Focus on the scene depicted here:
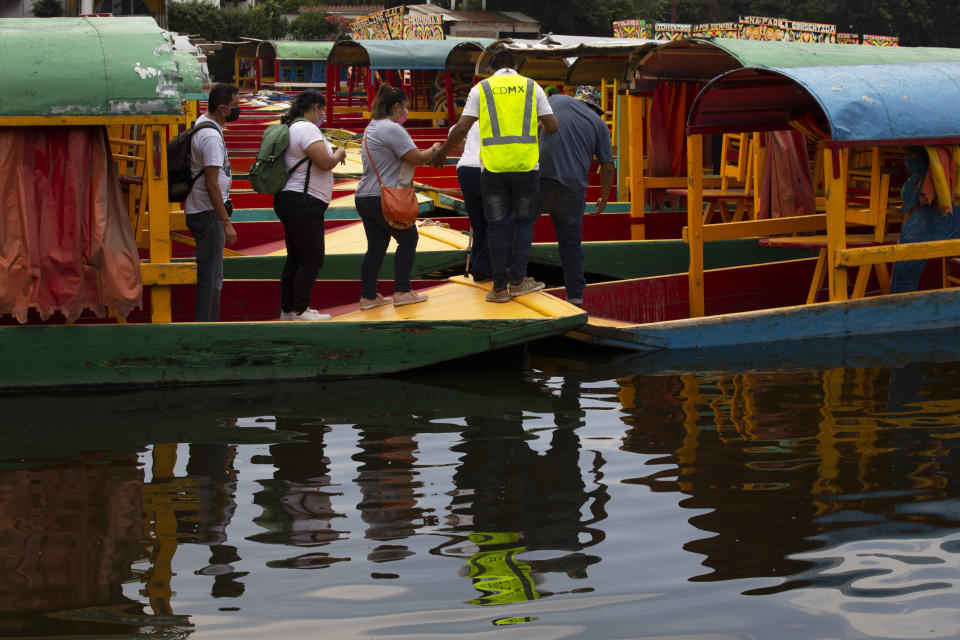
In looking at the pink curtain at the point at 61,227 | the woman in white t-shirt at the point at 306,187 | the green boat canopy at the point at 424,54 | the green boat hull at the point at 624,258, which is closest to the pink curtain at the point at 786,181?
the green boat hull at the point at 624,258

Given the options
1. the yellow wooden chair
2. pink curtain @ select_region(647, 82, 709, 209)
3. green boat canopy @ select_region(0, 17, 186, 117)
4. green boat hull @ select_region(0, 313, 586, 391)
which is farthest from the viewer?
pink curtain @ select_region(647, 82, 709, 209)

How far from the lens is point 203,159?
7.46 meters

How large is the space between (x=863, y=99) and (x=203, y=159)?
4.59 metres

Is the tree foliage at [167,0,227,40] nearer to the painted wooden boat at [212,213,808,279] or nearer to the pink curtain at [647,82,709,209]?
the pink curtain at [647,82,709,209]

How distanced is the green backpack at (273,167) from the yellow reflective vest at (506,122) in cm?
123

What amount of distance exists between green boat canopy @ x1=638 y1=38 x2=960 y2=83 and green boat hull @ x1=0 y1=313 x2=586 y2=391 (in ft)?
9.65

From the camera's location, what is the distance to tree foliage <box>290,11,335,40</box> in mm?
48000

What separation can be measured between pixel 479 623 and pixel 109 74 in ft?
14.1

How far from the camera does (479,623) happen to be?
427cm

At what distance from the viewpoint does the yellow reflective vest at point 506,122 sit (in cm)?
753

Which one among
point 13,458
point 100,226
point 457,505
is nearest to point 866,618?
point 457,505

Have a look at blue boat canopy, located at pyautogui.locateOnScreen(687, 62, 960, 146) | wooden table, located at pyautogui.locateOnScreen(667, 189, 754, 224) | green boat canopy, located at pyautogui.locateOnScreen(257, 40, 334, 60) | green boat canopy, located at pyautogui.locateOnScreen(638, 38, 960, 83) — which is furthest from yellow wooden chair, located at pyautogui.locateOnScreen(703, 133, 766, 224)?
green boat canopy, located at pyautogui.locateOnScreen(257, 40, 334, 60)

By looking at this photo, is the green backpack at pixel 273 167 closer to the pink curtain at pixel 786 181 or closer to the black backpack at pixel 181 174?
the black backpack at pixel 181 174

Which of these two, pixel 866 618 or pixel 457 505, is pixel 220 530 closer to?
pixel 457 505
